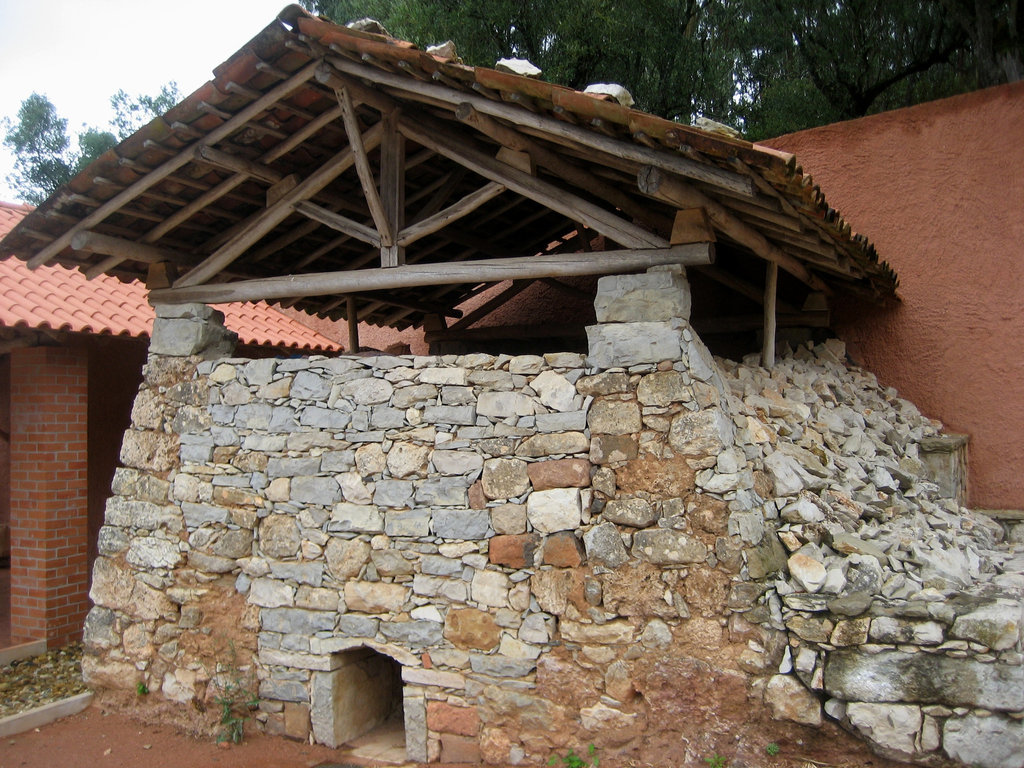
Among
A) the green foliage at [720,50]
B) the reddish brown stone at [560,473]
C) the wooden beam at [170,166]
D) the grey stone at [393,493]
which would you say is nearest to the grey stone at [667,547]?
the reddish brown stone at [560,473]

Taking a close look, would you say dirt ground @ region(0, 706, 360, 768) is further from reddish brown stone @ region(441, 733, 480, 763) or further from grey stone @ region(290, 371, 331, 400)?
grey stone @ region(290, 371, 331, 400)

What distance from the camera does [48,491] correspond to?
620 centimetres

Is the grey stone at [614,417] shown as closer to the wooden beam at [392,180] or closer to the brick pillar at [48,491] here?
the wooden beam at [392,180]

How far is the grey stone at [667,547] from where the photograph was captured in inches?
157

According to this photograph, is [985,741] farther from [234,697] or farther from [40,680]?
[40,680]

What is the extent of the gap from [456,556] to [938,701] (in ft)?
8.37

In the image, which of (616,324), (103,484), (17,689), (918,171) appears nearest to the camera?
(616,324)

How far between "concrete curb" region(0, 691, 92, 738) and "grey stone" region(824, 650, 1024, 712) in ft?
16.4

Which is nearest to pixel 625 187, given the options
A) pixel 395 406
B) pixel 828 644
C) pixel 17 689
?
pixel 395 406

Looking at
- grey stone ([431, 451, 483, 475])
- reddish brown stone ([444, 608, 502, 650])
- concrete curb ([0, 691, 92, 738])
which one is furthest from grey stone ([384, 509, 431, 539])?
concrete curb ([0, 691, 92, 738])

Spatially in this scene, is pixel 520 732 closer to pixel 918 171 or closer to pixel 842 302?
pixel 842 302

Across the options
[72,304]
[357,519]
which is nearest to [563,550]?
[357,519]

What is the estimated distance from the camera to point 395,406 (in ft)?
15.5

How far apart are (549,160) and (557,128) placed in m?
0.56
